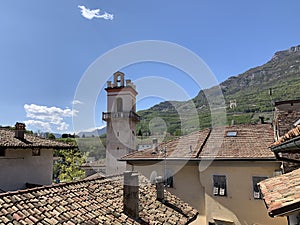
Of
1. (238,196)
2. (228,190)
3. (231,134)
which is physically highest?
(231,134)

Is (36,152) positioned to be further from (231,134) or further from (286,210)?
(286,210)

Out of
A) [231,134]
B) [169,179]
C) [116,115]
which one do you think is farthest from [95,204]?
[116,115]

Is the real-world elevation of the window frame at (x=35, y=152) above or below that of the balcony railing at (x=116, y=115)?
below

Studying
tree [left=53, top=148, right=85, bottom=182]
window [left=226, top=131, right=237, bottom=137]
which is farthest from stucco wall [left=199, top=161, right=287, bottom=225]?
tree [left=53, top=148, right=85, bottom=182]

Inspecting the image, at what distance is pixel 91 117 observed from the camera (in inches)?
373

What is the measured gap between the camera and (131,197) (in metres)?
5.45

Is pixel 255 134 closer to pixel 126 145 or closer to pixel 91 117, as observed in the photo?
pixel 91 117

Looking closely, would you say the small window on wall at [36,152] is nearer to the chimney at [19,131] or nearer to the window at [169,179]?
the chimney at [19,131]

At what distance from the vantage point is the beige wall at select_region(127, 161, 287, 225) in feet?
32.9

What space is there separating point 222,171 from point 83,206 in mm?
7727

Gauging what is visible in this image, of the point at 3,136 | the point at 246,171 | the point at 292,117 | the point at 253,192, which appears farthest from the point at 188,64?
the point at 3,136

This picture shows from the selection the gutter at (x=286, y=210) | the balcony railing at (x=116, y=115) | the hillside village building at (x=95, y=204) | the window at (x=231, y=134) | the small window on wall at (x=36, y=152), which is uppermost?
the balcony railing at (x=116, y=115)

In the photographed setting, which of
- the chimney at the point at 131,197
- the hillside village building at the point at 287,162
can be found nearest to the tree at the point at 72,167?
the chimney at the point at 131,197

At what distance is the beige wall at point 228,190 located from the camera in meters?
10.0
